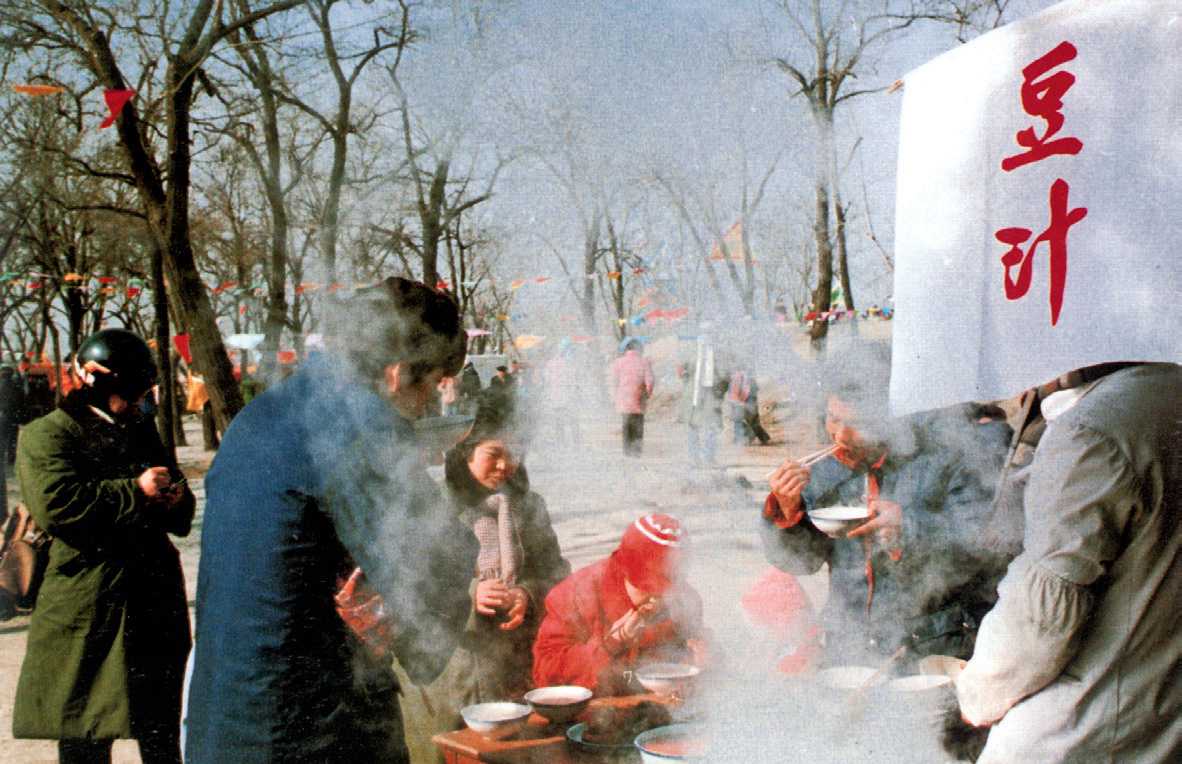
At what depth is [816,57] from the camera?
181 cm

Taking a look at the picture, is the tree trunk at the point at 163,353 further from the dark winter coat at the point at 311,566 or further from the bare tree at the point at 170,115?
the dark winter coat at the point at 311,566

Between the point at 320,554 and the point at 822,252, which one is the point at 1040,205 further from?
the point at 320,554

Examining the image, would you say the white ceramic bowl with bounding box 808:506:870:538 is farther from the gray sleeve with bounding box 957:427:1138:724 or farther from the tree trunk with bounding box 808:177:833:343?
the gray sleeve with bounding box 957:427:1138:724

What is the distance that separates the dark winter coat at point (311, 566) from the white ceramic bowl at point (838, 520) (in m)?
0.94

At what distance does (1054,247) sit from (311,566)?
1.46 meters

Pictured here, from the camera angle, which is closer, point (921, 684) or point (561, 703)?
point (921, 684)

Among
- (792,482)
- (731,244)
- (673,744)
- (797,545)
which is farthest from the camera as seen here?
(797,545)

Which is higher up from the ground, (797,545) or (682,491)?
(682,491)

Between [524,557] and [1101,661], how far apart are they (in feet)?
5.67

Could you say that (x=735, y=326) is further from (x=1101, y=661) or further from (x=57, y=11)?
(x=57, y=11)

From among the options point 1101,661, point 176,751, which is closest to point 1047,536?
point 1101,661

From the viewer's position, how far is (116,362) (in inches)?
111

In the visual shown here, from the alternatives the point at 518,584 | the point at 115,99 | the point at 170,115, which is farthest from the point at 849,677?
the point at 115,99

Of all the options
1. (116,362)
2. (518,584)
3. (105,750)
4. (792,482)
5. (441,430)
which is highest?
(116,362)
